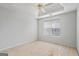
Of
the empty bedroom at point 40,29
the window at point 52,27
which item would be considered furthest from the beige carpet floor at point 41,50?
the window at point 52,27

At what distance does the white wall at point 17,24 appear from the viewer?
5.34 ft

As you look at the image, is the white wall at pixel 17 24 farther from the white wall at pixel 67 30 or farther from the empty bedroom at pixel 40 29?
the white wall at pixel 67 30

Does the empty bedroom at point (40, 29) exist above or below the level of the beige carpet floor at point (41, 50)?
above

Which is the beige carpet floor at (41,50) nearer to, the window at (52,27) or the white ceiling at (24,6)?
the window at (52,27)

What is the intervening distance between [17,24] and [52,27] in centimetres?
68

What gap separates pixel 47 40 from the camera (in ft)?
5.67

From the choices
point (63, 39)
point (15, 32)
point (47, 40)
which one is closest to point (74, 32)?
point (63, 39)

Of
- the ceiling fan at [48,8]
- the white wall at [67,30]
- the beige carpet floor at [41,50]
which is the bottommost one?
the beige carpet floor at [41,50]

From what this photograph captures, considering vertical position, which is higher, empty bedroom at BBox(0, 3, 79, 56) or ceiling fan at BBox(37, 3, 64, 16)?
ceiling fan at BBox(37, 3, 64, 16)

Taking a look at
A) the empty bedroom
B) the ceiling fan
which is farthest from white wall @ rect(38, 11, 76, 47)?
the ceiling fan

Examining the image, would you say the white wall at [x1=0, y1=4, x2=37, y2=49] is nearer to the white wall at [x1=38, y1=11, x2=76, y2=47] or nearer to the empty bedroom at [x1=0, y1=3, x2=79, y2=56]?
the empty bedroom at [x1=0, y1=3, x2=79, y2=56]

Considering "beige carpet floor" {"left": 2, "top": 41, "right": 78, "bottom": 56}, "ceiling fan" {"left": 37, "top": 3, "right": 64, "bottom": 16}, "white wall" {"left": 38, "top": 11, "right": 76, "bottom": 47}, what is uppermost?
"ceiling fan" {"left": 37, "top": 3, "right": 64, "bottom": 16}

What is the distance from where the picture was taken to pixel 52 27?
1.70 m

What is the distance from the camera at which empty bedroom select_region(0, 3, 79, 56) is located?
5.32 feet
